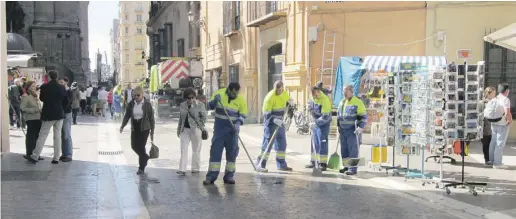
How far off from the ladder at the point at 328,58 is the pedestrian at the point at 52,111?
26.9ft

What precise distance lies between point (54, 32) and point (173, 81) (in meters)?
21.9

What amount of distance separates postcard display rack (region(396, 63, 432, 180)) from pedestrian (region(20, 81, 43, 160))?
6.57 metres

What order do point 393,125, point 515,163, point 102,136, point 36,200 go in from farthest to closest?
point 102,136, point 515,163, point 393,125, point 36,200

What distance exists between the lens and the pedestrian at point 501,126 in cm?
1063

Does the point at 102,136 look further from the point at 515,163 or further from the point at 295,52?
the point at 515,163

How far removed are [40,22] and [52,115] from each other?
123ft

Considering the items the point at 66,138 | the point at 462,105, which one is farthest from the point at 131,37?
the point at 462,105

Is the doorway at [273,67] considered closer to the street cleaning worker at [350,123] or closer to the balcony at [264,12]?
the balcony at [264,12]

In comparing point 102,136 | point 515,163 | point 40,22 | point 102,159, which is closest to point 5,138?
point 102,159

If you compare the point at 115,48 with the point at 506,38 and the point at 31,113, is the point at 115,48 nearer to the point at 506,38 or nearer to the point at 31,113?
the point at 31,113

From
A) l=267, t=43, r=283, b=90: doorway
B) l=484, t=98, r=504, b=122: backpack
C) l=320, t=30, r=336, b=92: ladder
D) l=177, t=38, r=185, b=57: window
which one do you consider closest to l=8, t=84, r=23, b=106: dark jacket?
l=267, t=43, r=283, b=90: doorway

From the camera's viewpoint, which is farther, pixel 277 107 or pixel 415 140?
pixel 277 107

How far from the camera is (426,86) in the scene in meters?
8.91

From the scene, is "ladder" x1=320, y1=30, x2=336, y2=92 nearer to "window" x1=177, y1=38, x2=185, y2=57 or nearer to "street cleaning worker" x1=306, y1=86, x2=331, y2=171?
"street cleaning worker" x1=306, y1=86, x2=331, y2=171
